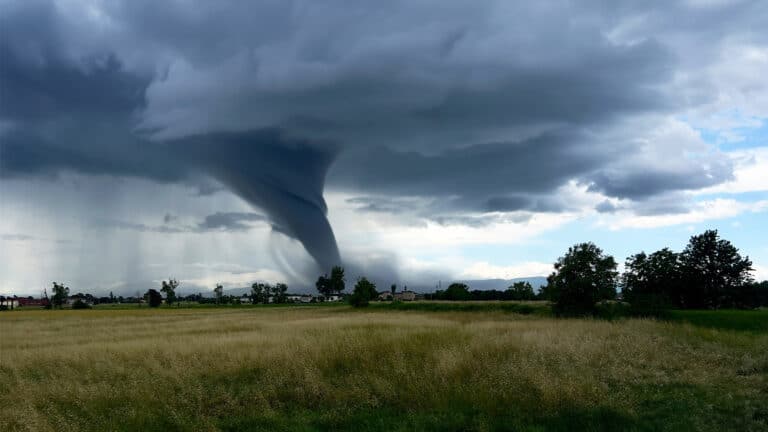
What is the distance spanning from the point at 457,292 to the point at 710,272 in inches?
3396

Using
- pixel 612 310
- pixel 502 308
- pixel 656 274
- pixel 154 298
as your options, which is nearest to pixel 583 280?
pixel 612 310

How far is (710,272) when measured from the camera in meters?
88.9

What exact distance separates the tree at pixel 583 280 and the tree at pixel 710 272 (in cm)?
4402

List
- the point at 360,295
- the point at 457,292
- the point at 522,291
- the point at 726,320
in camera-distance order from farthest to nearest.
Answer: the point at 457,292
the point at 522,291
the point at 360,295
the point at 726,320

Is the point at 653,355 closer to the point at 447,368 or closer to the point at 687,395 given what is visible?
the point at 687,395

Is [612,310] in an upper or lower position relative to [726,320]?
upper

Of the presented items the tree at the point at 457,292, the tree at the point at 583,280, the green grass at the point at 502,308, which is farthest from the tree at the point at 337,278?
the tree at the point at 583,280

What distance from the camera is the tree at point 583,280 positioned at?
159 feet

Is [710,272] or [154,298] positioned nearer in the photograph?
[710,272]

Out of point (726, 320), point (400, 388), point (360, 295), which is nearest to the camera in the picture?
point (400, 388)

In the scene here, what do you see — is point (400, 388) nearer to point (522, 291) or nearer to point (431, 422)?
point (431, 422)

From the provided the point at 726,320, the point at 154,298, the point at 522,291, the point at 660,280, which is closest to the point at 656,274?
the point at 660,280

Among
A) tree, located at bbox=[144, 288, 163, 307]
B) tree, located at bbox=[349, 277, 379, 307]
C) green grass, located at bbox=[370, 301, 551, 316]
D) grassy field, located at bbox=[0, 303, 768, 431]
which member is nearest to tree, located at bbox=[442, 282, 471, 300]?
tree, located at bbox=[349, 277, 379, 307]

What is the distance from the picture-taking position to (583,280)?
159 feet
